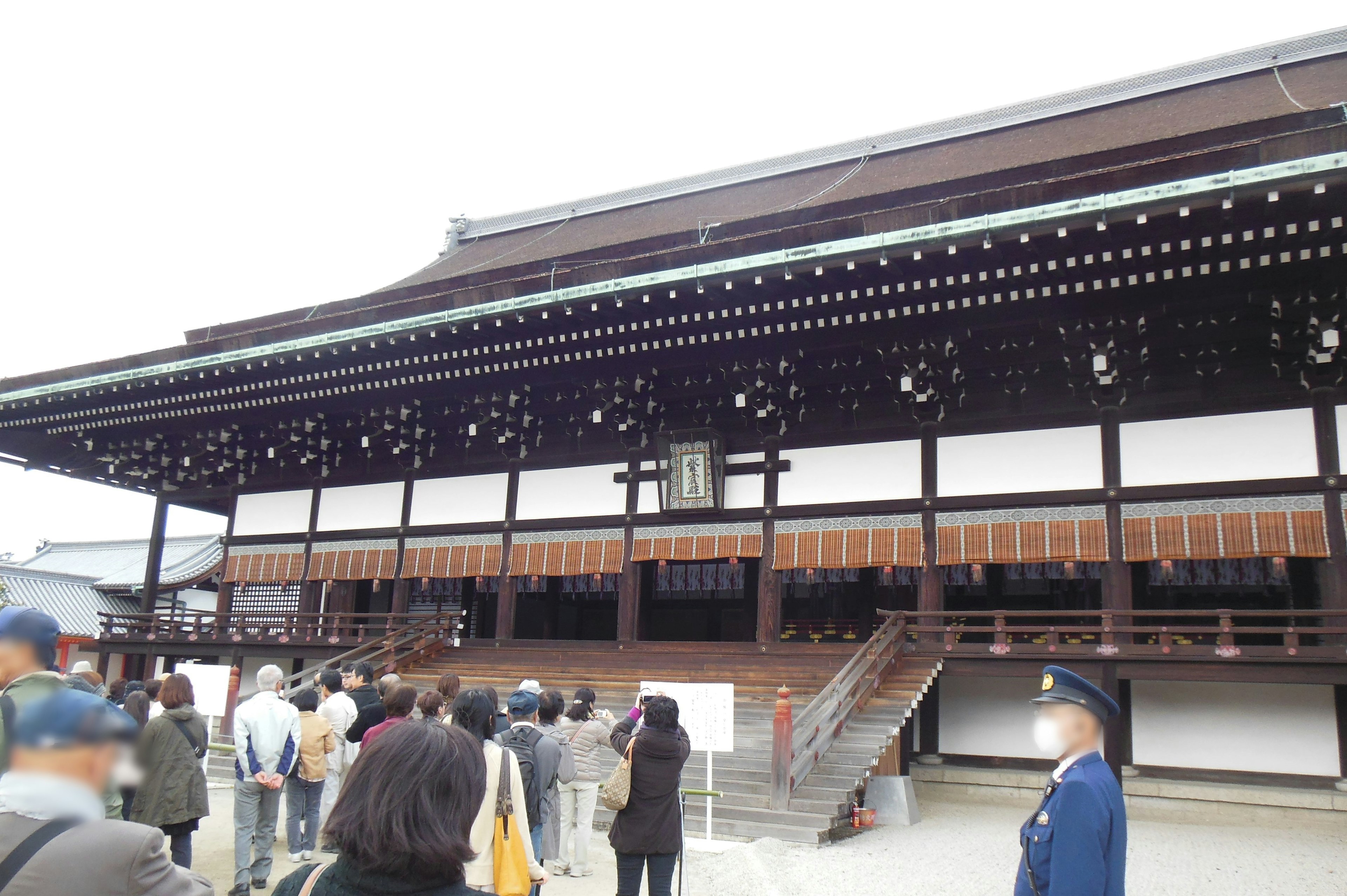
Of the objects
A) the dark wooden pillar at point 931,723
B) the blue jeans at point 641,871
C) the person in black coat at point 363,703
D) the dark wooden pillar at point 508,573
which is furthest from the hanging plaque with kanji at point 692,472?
the blue jeans at point 641,871

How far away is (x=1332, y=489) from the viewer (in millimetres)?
10344

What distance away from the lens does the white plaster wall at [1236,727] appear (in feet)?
33.9

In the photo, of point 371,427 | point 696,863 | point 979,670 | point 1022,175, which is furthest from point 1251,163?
point 371,427

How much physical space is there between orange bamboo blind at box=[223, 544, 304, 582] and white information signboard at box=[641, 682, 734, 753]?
11614 mm

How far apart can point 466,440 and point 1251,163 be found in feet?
39.1

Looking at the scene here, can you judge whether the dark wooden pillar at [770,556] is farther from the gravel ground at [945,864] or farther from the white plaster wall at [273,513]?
the white plaster wall at [273,513]

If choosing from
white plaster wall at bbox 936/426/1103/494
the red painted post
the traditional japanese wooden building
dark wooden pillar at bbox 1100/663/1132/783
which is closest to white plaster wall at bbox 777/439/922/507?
the traditional japanese wooden building

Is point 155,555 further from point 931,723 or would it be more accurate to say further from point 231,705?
point 931,723

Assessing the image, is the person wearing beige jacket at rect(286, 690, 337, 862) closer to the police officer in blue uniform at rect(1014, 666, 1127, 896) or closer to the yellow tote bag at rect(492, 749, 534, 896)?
the yellow tote bag at rect(492, 749, 534, 896)

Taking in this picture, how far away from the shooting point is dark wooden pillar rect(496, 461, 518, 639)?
15031mm

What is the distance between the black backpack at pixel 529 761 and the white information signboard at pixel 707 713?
251 cm

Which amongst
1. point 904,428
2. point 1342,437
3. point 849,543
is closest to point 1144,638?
point 1342,437

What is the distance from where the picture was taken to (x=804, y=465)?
1336cm

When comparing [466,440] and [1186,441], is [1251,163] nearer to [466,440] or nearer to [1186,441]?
[1186,441]
